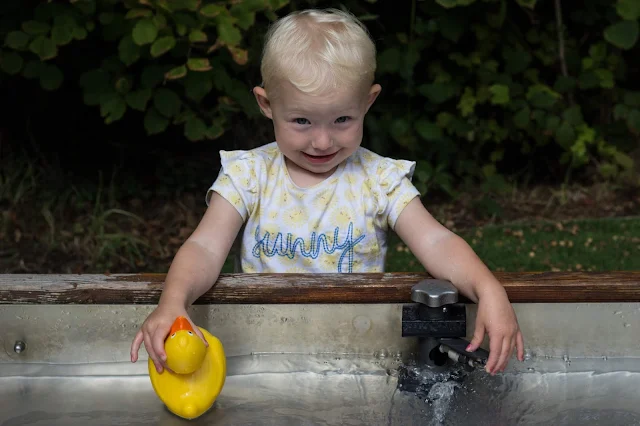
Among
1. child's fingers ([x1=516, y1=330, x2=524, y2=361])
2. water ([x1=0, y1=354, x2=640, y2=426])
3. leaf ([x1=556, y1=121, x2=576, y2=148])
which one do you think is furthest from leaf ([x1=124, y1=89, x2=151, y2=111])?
child's fingers ([x1=516, y1=330, x2=524, y2=361])

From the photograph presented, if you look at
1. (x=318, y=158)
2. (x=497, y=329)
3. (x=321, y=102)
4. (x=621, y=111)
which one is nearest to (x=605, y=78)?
(x=621, y=111)

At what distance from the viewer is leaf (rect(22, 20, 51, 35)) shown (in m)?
3.00

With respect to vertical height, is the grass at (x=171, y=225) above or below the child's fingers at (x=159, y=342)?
below

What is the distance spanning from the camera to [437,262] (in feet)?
5.94

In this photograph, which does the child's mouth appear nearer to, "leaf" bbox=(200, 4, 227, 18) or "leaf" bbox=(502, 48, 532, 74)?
"leaf" bbox=(200, 4, 227, 18)

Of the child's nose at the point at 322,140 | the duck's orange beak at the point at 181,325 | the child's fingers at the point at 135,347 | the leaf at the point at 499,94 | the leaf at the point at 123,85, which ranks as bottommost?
the child's fingers at the point at 135,347

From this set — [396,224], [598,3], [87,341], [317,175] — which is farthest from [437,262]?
[598,3]

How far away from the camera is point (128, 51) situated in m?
2.96

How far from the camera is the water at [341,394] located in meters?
1.65

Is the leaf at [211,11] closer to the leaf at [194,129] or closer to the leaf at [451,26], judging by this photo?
the leaf at [194,129]

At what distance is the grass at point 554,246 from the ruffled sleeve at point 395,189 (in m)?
1.29

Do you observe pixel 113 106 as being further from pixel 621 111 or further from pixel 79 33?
pixel 621 111

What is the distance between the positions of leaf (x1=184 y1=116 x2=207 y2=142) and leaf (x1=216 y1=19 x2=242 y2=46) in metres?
0.43

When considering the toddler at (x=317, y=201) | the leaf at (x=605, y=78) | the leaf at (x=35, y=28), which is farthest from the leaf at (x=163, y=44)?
the leaf at (x=605, y=78)
